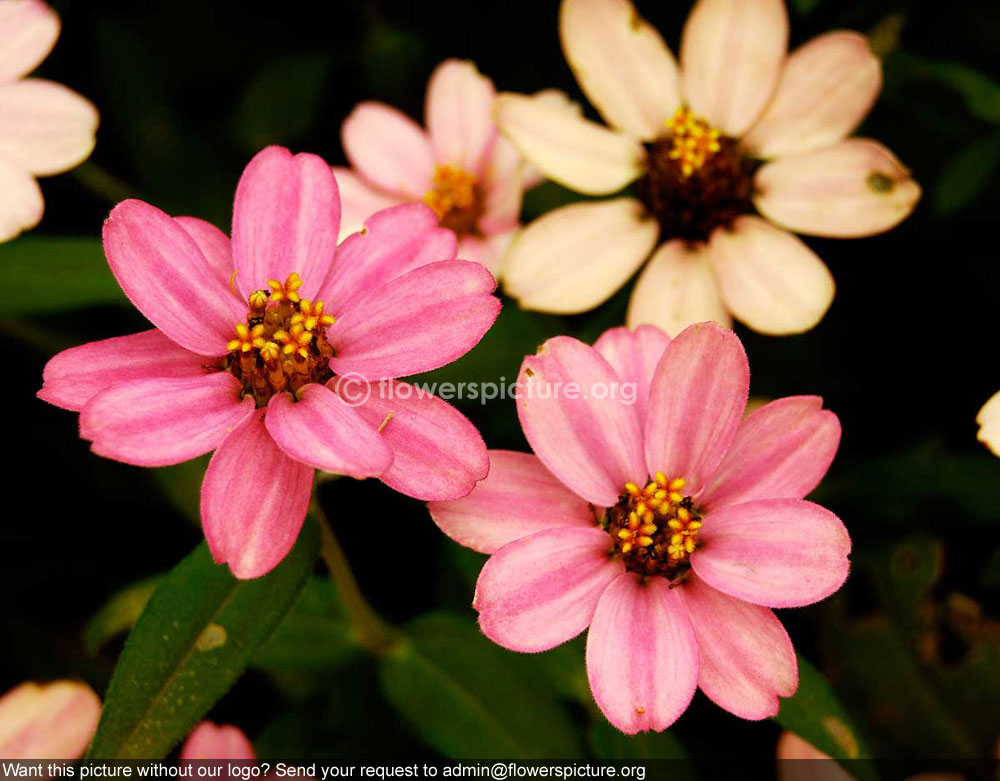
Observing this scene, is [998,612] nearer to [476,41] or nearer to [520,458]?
[520,458]

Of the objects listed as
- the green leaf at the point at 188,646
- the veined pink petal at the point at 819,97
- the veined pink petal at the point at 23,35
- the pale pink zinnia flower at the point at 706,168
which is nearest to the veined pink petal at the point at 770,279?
the pale pink zinnia flower at the point at 706,168

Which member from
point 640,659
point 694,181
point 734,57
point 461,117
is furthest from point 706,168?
point 640,659

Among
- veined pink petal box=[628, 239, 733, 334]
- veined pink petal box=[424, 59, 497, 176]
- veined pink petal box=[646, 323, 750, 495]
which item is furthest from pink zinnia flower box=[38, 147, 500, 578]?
veined pink petal box=[424, 59, 497, 176]

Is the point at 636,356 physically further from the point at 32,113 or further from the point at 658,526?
the point at 32,113

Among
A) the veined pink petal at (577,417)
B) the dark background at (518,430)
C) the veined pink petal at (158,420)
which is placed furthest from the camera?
the dark background at (518,430)

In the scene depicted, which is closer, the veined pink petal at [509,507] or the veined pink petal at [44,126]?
the veined pink petal at [509,507]

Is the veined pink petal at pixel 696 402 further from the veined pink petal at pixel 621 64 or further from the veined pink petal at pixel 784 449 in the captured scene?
the veined pink petal at pixel 621 64
